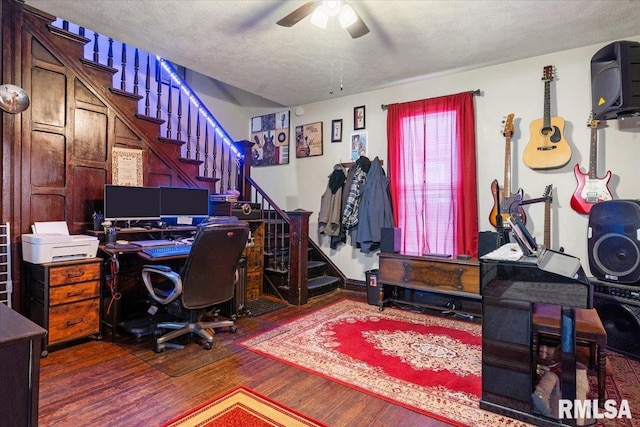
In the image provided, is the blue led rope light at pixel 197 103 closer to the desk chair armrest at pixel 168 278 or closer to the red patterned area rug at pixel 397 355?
the desk chair armrest at pixel 168 278

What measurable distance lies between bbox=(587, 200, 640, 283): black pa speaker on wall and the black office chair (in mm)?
2816

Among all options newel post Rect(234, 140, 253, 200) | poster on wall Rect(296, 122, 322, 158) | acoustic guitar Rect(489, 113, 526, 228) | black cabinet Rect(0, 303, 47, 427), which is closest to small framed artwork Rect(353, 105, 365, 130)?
poster on wall Rect(296, 122, 322, 158)

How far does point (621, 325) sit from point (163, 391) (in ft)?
10.9

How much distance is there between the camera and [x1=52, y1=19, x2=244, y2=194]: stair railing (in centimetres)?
356

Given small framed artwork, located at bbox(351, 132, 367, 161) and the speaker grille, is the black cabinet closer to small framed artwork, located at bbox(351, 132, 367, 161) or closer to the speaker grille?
the speaker grille

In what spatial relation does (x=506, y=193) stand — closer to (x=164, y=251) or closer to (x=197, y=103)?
(x=164, y=251)

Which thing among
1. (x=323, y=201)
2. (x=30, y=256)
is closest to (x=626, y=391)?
(x=323, y=201)

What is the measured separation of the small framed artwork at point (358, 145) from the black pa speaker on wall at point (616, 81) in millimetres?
2383

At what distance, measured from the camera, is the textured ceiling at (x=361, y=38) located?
256cm

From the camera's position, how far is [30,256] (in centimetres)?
257

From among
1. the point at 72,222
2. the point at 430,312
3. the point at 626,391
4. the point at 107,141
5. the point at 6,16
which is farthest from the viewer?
the point at 430,312

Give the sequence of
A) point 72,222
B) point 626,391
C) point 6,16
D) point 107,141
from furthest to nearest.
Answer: point 107,141 → point 72,222 → point 6,16 → point 626,391

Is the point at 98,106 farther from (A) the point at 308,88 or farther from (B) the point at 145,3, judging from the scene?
(A) the point at 308,88

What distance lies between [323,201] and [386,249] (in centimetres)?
122
